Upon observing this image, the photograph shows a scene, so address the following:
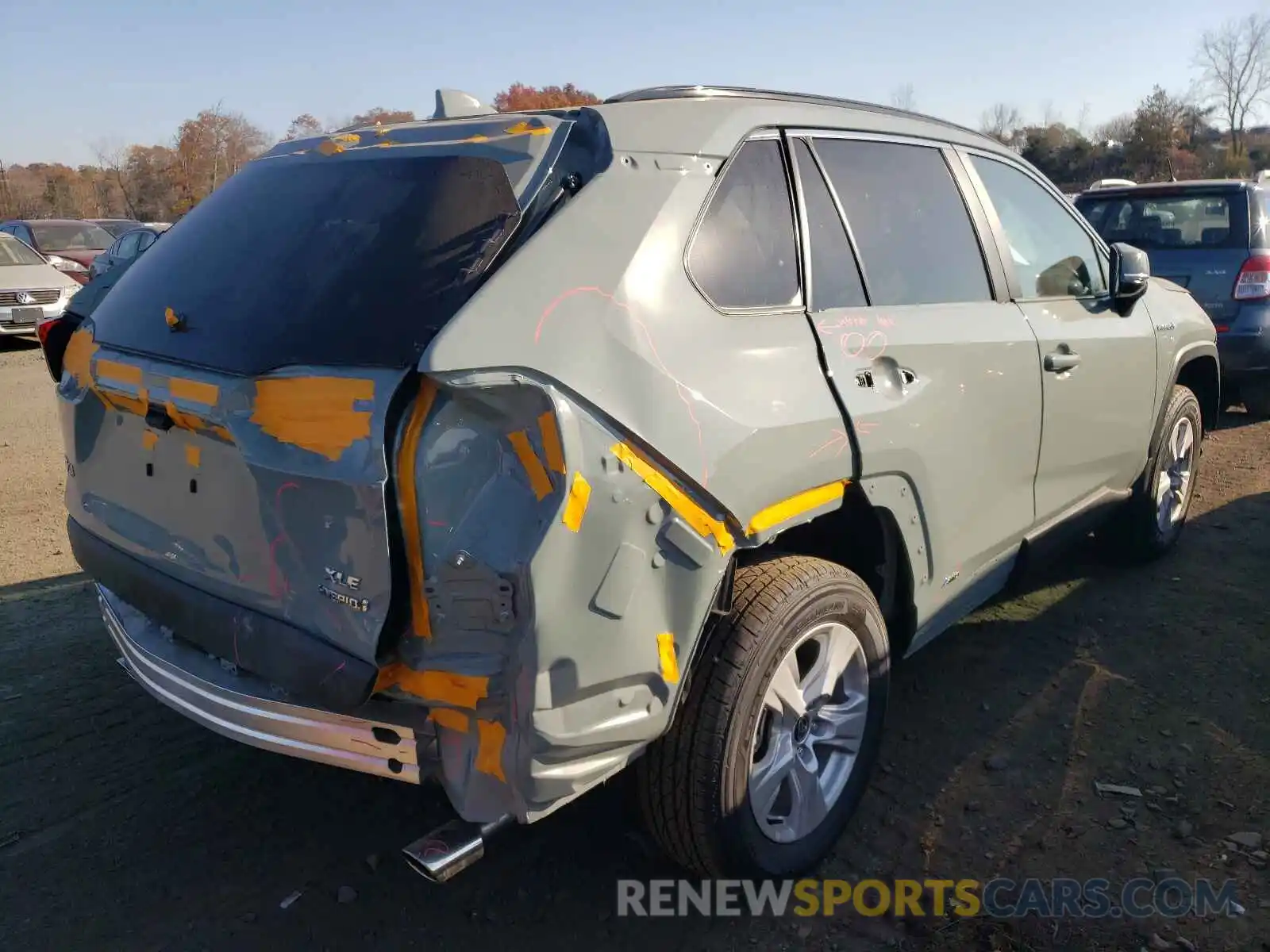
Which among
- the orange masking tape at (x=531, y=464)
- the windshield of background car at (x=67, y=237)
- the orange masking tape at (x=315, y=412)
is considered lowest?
the orange masking tape at (x=531, y=464)

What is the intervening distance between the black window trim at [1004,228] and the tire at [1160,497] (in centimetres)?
92

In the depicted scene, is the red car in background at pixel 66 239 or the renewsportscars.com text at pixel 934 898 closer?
the renewsportscars.com text at pixel 934 898

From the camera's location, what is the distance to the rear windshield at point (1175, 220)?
7789 millimetres

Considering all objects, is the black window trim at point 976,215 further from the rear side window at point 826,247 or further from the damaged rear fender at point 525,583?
the damaged rear fender at point 525,583

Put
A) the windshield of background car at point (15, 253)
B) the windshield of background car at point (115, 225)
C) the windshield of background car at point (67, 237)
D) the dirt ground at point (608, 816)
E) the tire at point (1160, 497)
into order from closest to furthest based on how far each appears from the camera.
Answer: the dirt ground at point (608, 816), the tire at point (1160, 497), the windshield of background car at point (15, 253), the windshield of background car at point (67, 237), the windshield of background car at point (115, 225)

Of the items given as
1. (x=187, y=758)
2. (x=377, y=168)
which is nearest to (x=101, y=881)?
(x=187, y=758)

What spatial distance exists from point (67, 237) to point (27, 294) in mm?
4718

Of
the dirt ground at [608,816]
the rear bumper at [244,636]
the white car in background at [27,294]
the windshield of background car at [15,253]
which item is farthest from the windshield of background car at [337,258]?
the windshield of background car at [15,253]

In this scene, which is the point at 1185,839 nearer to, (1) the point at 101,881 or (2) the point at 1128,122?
(1) the point at 101,881

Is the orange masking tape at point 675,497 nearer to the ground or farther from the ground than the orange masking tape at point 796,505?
farther from the ground

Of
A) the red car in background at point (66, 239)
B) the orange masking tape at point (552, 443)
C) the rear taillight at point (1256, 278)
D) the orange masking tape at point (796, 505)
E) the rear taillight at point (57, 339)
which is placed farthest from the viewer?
the red car in background at point (66, 239)

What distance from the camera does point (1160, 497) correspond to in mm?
4945

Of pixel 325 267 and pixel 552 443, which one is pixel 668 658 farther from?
pixel 325 267

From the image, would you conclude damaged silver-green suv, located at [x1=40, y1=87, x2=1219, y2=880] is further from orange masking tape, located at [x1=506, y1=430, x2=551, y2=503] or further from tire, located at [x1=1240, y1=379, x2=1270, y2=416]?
tire, located at [x1=1240, y1=379, x2=1270, y2=416]
